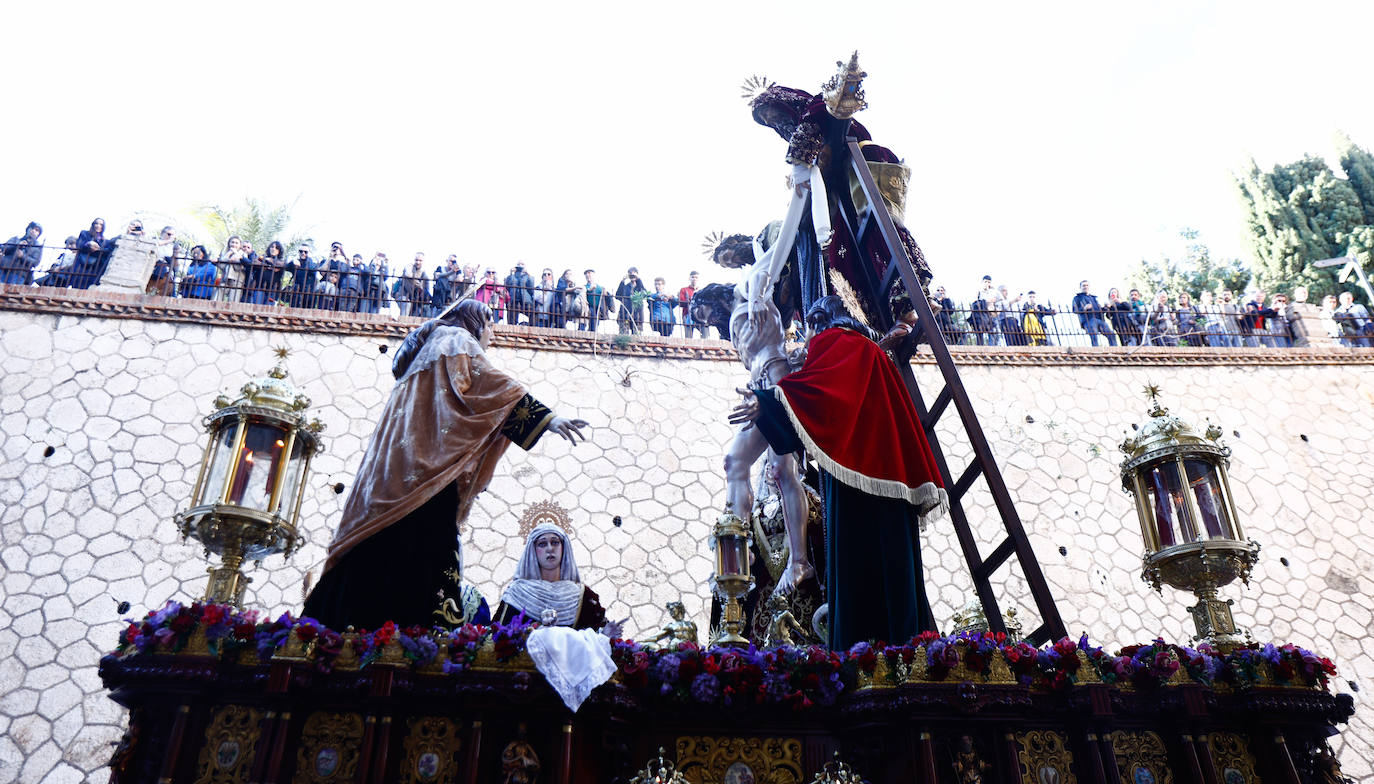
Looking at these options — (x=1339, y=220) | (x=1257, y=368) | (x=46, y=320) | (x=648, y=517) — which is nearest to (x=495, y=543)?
(x=648, y=517)

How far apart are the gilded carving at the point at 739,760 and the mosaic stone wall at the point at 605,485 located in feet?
23.8

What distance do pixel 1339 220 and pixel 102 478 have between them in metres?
25.2

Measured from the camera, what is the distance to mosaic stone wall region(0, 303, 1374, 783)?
1006 cm

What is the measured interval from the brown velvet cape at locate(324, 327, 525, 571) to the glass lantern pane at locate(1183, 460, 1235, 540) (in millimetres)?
3674

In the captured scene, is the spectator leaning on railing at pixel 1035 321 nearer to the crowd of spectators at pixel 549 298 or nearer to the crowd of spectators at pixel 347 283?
the crowd of spectators at pixel 549 298

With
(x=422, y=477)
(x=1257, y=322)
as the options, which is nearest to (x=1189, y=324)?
(x=1257, y=322)

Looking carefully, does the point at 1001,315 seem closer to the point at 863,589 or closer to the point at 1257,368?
the point at 1257,368

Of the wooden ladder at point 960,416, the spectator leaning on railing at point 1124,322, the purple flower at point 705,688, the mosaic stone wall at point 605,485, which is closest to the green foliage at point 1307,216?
the mosaic stone wall at point 605,485

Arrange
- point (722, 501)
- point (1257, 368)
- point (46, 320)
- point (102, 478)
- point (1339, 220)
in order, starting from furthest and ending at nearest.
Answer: point (1339, 220) → point (1257, 368) → point (722, 501) → point (46, 320) → point (102, 478)

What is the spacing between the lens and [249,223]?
1859 centimetres

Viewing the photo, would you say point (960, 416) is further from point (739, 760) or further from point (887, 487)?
point (739, 760)

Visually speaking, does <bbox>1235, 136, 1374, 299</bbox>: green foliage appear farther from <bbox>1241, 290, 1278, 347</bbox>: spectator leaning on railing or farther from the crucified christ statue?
the crucified christ statue

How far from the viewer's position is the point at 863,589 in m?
4.74

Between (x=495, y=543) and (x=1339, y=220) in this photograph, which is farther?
(x=1339, y=220)
